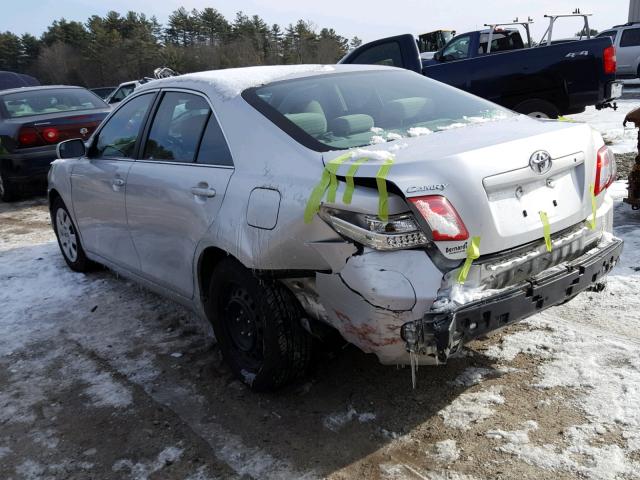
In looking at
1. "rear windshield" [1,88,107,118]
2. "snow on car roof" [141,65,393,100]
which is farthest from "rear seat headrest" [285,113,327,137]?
"rear windshield" [1,88,107,118]

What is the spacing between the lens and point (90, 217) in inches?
189

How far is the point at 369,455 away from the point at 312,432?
0.33m

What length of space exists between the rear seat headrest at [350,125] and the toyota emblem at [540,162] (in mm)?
850

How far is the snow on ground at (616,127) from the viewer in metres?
9.07

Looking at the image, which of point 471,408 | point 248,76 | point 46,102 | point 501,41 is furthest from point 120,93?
point 471,408

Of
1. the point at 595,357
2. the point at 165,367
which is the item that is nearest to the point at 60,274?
the point at 165,367

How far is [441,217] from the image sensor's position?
95.2 inches

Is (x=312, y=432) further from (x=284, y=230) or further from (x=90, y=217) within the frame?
(x=90, y=217)

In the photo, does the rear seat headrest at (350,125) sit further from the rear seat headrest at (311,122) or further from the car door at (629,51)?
the car door at (629,51)

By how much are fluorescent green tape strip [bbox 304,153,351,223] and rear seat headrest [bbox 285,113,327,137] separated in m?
0.38

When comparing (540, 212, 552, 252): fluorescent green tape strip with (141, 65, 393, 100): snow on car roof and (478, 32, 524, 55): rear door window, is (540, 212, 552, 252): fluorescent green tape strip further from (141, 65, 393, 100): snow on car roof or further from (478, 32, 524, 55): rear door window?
(478, 32, 524, 55): rear door window

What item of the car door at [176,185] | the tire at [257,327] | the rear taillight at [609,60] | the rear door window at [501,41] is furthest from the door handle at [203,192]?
the rear door window at [501,41]

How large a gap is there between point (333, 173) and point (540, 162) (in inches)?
36.6

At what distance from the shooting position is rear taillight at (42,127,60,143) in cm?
877
